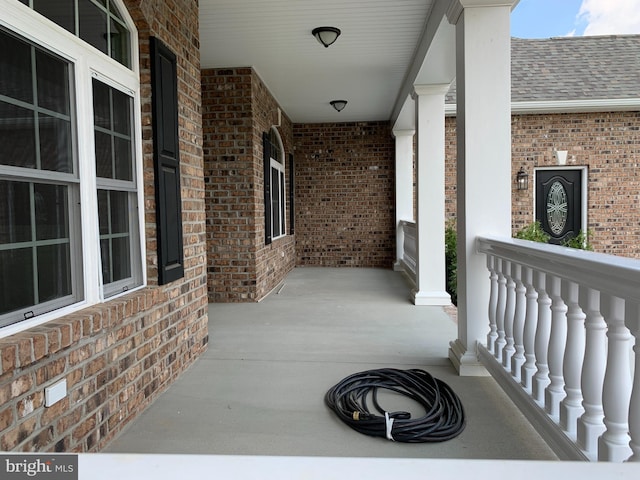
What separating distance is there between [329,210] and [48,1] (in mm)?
8264

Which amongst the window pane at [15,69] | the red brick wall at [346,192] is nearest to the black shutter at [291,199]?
the red brick wall at [346,192]

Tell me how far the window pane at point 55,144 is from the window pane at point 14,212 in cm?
18

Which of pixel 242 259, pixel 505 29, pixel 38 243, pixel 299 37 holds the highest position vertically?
pixel 299 37

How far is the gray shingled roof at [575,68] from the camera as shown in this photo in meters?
8.86

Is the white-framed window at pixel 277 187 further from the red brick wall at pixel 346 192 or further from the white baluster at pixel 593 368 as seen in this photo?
the white baluster at pixel 593 368

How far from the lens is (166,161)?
9.92 feet

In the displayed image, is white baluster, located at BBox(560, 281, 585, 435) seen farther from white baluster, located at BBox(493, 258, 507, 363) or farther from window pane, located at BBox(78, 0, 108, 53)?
window pane, located at BBox(78, 0, 108, 53)

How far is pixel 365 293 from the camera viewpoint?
675 cm

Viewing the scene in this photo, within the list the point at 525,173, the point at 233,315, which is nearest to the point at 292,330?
the point at 233,315

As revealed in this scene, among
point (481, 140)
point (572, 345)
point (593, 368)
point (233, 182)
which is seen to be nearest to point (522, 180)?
point (233, 182)

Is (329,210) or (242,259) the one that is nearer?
(242,259)

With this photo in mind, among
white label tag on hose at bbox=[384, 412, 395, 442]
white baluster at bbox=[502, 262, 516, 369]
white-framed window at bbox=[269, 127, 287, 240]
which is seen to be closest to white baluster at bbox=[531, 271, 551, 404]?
white baluster at bbox=[502, 262, 516, 369]

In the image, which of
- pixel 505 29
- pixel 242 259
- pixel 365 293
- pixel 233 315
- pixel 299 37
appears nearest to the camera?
pixel 505 29

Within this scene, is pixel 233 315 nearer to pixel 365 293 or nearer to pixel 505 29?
pixel 365 293
